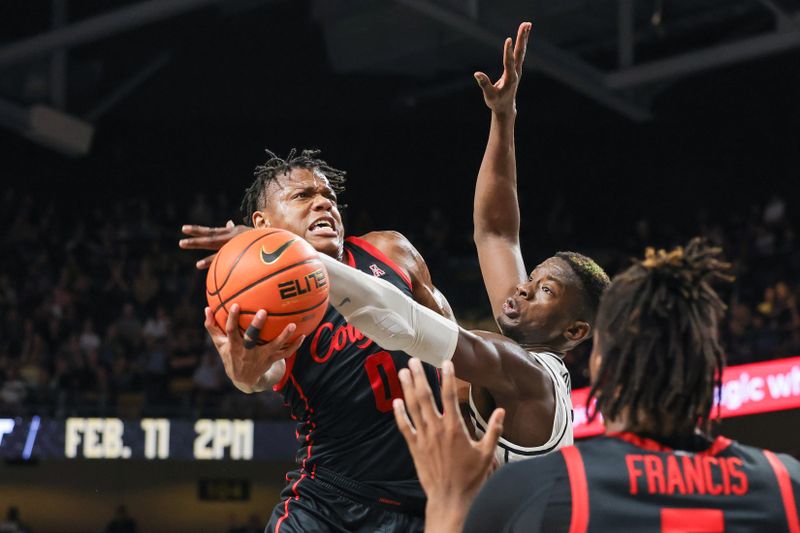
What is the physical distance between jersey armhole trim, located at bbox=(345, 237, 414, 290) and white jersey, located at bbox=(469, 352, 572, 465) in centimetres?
67

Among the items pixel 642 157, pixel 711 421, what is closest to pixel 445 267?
pixel 642 157

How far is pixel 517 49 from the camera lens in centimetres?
418

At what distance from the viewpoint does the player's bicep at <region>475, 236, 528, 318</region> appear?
409 centimetres

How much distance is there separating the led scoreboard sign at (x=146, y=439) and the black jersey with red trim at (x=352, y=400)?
8822 millimetres

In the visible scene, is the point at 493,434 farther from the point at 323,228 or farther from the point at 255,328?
the point at 323,228

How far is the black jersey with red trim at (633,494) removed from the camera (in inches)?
78.3

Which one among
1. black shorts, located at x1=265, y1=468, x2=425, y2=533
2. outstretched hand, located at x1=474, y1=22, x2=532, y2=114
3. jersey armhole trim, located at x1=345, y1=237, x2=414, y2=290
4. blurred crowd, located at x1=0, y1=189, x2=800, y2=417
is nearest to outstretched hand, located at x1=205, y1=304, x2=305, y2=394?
black shorts, located at x1=265, y1=468, x2=425, y2=533

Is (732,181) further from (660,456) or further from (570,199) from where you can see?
(660,456)

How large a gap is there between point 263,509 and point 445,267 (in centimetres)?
414

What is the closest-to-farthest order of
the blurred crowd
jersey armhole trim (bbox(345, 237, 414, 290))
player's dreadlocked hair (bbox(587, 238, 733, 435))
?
1. player's dreadlocked hair (bbox(587, 238, 733, 435))
2. jersey armhole trim (bbox(345, 237, 414, 290))
3. the blurred crowd

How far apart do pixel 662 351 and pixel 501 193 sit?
2.26 m

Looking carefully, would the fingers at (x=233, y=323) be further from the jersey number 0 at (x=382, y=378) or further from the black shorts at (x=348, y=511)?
the black shorts at (x=348, y=511)

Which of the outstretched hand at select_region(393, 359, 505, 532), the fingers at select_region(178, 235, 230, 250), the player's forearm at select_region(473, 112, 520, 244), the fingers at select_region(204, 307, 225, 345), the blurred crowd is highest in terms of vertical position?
the blurred crowd

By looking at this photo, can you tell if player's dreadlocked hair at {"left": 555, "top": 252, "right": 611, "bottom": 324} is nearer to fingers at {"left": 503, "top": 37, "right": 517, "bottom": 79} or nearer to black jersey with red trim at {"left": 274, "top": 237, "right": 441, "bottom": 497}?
black jersey with red trim at {"left": 274, "top": 237, "right": 441, "bottom": 497}
